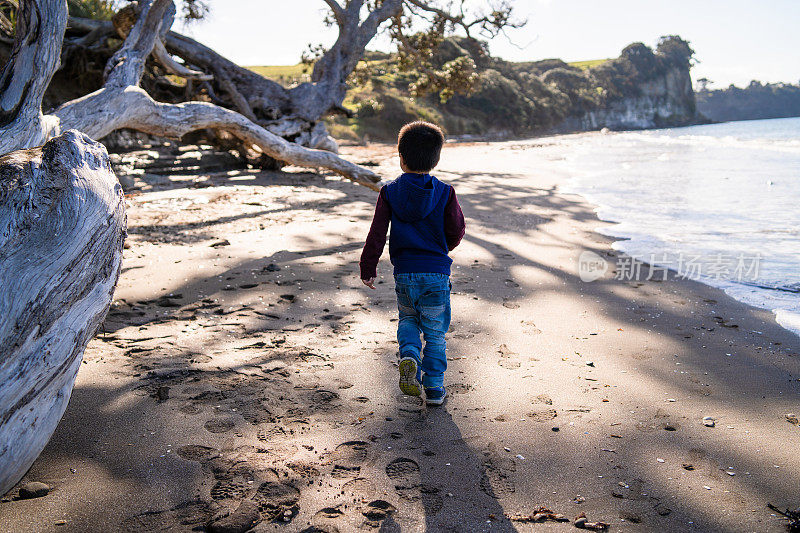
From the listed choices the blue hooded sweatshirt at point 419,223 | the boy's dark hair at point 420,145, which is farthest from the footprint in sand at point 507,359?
the boy's dark hair at point 420,145

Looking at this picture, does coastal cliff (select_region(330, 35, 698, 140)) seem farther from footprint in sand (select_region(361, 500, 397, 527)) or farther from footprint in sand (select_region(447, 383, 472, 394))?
footprint in sand (select_region(361, 500, 397, 527))

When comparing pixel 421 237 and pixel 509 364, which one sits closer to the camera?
pixel 421 237

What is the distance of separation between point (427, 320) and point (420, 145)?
36.1 inches

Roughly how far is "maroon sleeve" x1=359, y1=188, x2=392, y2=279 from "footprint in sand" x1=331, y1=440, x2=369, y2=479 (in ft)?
2.94

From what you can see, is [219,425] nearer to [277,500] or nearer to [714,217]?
[277,500]

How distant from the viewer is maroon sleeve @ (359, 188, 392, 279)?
2.84 m

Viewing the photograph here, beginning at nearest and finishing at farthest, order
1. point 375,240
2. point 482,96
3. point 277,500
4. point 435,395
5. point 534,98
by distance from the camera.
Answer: point 277,500
point 435,395
point 375,240
point 482,96
point 534,98

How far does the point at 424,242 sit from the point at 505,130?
43414 mm

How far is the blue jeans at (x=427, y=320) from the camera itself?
275 centimetres

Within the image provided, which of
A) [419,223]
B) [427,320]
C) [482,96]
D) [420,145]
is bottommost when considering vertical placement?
[427,320]

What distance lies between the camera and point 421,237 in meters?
2.85

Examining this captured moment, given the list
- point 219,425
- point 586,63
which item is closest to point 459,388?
point 219,425

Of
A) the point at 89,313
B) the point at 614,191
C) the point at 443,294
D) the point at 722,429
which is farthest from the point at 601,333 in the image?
the point at 614,191

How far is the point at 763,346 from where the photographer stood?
11.7 feet
